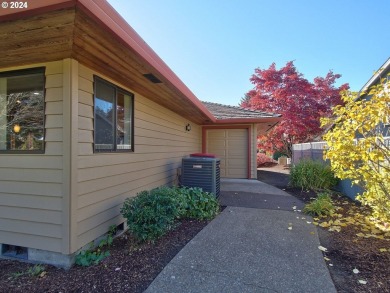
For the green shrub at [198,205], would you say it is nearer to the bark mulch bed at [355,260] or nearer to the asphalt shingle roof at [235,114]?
the bark mulch bed at [355,260]

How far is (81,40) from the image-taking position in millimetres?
2139

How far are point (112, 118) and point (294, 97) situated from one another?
12050mm

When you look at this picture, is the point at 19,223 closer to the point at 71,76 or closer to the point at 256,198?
the point at 71,76

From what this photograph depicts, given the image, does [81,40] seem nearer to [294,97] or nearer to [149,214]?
[149,214]

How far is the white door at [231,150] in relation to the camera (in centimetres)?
901

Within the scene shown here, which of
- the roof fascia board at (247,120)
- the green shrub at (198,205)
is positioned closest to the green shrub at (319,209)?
the green shrub at (198,205)

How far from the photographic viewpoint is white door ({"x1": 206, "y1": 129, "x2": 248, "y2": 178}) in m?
9.01

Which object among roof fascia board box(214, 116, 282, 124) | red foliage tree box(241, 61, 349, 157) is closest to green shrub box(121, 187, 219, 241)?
roof fascia board box(214, 116, 282, 124)

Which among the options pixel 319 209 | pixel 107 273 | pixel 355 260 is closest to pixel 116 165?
pixel 107 273

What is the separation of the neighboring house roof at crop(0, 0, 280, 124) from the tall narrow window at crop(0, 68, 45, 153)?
0.19 m

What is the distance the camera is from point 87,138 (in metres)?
2.84

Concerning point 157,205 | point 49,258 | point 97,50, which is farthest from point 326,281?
point 97,50

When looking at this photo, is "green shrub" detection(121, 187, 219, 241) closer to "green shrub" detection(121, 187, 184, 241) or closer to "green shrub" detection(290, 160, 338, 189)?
"green shrub" detection(121, 187, 184, 241)

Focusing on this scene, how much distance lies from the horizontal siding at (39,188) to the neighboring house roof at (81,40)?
34 centimetres
